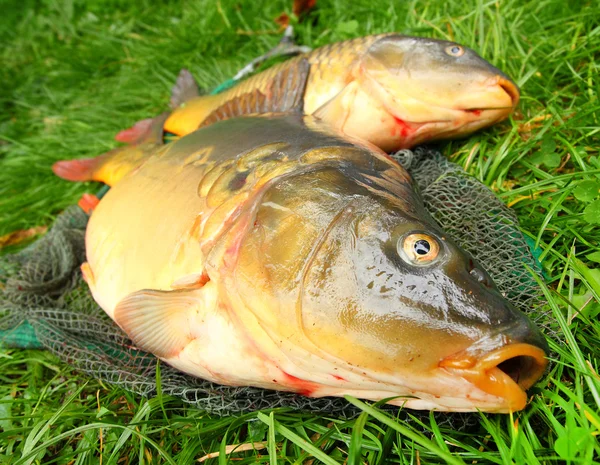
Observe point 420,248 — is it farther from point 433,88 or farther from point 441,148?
point 441,148

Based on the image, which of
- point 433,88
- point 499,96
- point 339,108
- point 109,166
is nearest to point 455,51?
point 433,88

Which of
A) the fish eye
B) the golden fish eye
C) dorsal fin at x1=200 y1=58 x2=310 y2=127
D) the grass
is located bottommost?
the grass

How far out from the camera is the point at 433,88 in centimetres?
264

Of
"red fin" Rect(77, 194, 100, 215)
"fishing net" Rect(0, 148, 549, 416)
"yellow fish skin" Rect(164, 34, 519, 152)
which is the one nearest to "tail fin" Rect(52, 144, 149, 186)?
"red fin" Rect(77, 194, 100, 215)

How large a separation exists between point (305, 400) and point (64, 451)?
1.09 meters

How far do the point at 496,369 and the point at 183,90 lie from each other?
343 centimetres

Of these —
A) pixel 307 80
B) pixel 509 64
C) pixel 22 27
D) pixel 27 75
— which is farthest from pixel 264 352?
pixel 22 27

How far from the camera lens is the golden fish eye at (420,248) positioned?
1332mm

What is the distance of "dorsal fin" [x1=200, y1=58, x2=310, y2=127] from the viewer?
8.46 feet

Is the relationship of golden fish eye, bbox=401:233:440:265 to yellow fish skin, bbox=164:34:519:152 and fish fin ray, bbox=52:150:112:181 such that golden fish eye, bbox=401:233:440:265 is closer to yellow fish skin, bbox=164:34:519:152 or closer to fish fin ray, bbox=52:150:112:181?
yellow fish skin, bbox=164:34:519:152

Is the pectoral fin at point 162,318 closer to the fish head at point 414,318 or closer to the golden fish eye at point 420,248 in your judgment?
the fish head at point 414,318

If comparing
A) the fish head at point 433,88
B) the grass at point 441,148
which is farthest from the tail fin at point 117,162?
the fish head at point 433,88

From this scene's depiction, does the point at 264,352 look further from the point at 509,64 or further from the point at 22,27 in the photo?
the point at 22,27

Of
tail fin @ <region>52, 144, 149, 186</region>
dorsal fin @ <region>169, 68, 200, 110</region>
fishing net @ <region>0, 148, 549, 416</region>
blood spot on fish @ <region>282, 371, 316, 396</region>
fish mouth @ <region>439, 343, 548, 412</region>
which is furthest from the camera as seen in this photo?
dorsal fin @ <region>169, 68, 200, 110</region>
